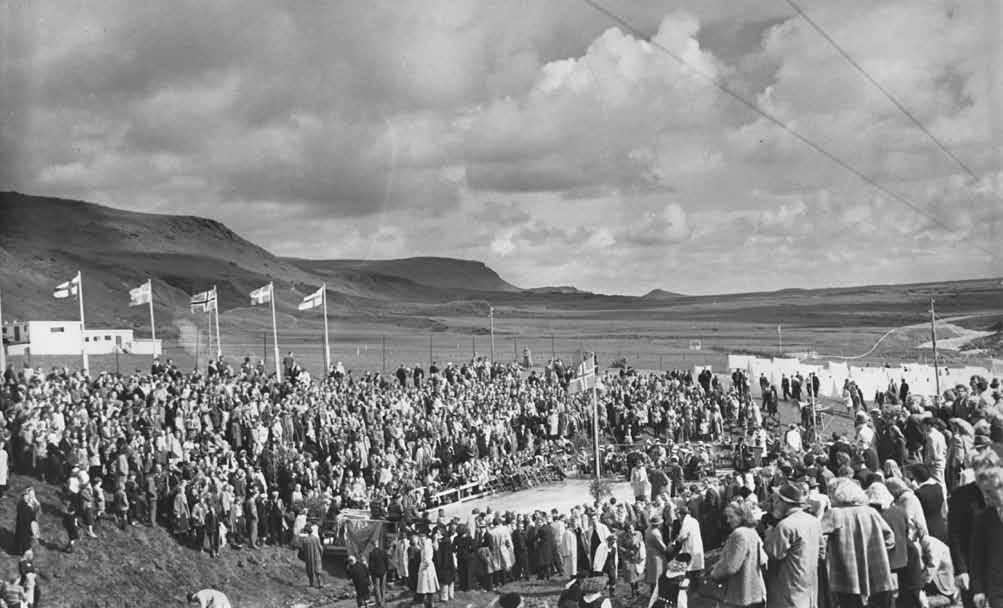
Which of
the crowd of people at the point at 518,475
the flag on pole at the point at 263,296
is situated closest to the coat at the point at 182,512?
the crowd of people at the point at 518,475

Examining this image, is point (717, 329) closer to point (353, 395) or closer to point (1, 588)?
point (353, 395)

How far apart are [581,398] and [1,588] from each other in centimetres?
2462

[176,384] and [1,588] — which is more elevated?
[176,384]

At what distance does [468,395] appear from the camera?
36.2m

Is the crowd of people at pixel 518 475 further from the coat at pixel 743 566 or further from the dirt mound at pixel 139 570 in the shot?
the dirt mound at pixel 139 570

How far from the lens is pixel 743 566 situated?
861 cm

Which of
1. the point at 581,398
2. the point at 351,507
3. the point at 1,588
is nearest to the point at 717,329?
the point at 581,398

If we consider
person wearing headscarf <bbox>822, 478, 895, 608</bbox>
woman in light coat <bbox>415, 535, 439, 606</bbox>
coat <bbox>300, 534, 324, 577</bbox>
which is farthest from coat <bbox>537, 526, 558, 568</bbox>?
person wearing headscarf <bbox>822, 478, 895, 608</bbox>

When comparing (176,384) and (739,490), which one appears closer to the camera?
(739,490)

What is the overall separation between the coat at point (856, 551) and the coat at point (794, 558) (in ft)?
1.20

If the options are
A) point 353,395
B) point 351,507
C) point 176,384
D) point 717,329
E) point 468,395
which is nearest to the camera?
point 351,507

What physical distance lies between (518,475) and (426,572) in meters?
12.8

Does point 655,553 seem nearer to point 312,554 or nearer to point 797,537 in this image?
point 797,537

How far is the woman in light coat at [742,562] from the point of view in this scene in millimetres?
8586
